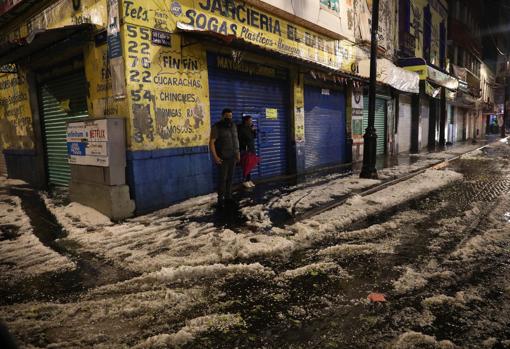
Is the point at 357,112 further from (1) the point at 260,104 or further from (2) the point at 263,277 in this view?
(2) the point at 263,277

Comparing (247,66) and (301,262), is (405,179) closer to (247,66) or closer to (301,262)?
(247,66)

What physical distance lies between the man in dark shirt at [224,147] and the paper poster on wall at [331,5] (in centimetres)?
826

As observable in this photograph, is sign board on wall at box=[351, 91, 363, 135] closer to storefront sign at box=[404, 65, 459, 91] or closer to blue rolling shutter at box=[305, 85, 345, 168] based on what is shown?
blue rolling shutter at box=[305, 85, 345, 168]

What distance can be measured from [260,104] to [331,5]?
612cm

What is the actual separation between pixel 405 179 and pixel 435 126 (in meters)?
17.7

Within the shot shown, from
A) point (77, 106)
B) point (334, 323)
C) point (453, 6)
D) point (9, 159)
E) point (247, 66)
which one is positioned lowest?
point (334, 323)

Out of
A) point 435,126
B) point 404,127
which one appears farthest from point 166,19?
point 435,126

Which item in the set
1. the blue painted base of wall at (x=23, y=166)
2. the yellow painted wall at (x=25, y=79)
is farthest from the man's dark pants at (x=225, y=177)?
the blue painted base of wall at (x=23, y=166)

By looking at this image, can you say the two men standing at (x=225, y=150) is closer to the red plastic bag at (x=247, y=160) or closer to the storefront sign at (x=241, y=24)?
the red plastic bag at (x=247, y=160)

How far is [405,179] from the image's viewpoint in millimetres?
9695

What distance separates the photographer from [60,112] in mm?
9031

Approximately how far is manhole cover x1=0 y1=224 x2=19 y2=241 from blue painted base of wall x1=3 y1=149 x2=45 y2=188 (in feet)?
15.6

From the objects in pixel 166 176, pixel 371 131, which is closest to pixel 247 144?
pixel 166 176

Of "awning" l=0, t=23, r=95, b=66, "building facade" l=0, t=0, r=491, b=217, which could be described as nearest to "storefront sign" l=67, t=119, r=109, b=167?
"building facade" l=0, t=0, r=491, b=217
